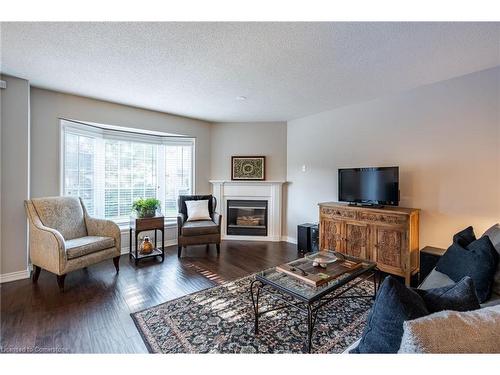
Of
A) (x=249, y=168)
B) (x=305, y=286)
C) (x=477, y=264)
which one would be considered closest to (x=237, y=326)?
(x=305, y=286)

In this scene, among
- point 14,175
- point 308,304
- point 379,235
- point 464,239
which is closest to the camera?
point 308,304

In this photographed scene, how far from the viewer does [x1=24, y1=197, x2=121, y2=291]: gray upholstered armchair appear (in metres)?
2.37

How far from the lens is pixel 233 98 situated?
3.27 meters

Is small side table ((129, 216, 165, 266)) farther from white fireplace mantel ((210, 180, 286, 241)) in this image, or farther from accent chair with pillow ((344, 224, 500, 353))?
accent chair with pillow ((344, 224, 500, 353))

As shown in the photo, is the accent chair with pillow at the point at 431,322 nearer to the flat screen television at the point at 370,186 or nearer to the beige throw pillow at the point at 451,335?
the beige throw pillow at the point at 451,335

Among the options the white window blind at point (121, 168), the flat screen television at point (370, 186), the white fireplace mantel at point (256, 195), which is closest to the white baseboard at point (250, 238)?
the white fireplace mantel at point (256, 195)

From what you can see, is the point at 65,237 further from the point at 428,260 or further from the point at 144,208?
the point at 428,260

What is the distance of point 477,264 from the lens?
1.55 meters

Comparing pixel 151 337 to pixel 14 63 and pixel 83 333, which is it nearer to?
pixel 83 333

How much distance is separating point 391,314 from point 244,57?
2.19m

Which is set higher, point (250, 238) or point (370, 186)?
point (370, 186)
